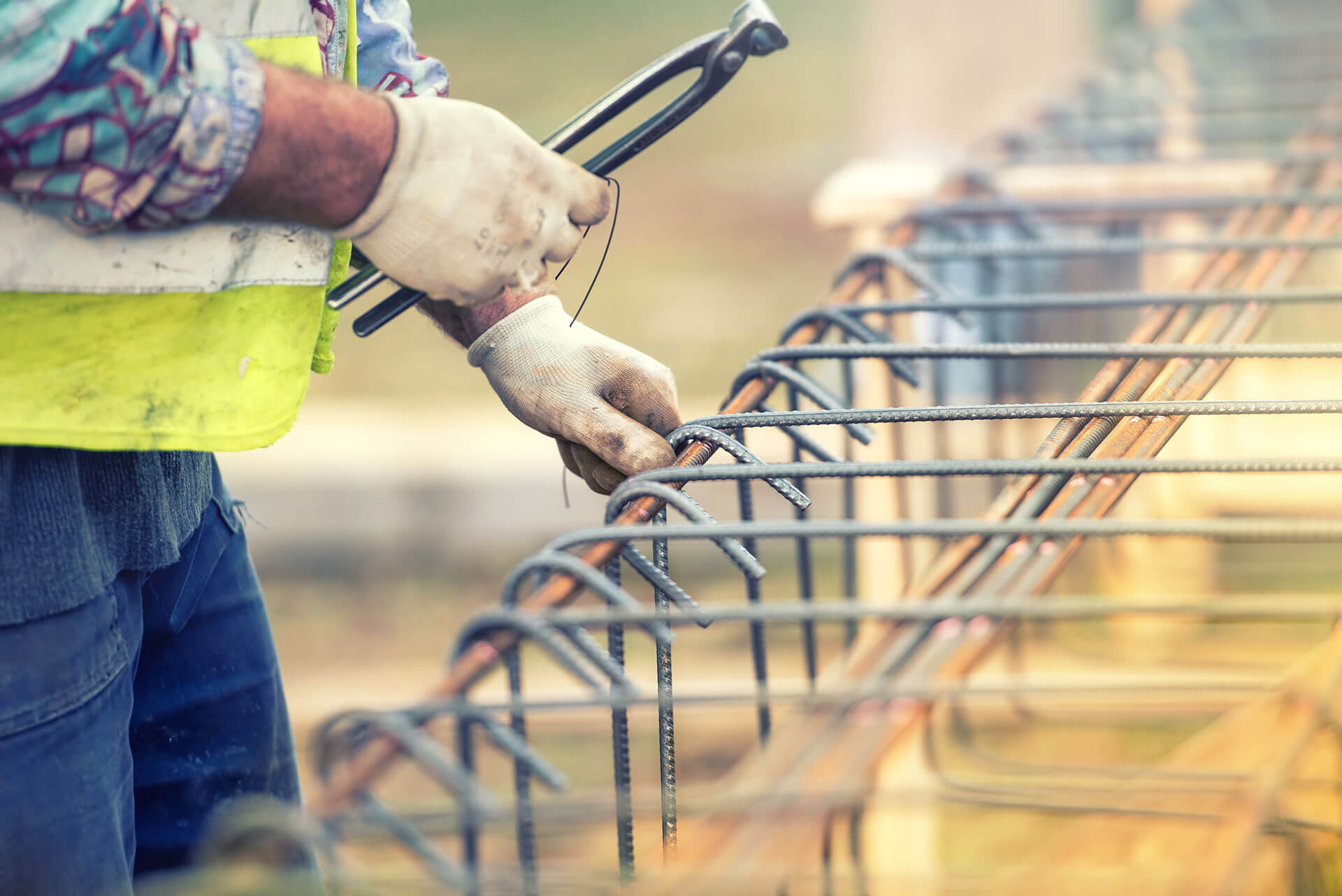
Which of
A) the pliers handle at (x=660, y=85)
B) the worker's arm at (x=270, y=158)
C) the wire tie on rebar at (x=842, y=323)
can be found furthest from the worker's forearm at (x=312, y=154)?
the wire tie on rebar at (x=842, y=323)

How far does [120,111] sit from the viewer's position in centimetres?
87

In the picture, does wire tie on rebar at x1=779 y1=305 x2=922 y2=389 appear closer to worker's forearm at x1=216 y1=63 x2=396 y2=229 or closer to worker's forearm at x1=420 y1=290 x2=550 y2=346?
worker's forearm at x1=420 y1=290 x2=550 y2=346

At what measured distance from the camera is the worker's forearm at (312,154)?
0.94m

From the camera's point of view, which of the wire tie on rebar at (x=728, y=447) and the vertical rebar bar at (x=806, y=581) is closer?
the wire tie on rebar at (x=728, y=447)

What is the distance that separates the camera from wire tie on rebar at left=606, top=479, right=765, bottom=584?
0.97 m

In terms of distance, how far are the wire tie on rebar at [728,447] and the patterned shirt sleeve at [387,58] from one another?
47 cm

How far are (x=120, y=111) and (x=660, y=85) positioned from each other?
0.49m

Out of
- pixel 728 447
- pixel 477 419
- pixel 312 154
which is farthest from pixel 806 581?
pixel 477 419

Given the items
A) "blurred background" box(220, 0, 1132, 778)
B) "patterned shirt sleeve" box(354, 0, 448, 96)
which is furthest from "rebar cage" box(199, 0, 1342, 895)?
"blurred background" box(220, 0, 1132, 778)

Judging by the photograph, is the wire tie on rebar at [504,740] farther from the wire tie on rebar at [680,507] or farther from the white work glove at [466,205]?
the white work glove at [466,205]

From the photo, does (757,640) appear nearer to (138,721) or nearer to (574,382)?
(574,382)

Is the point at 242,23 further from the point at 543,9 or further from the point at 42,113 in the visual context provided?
the point at 543,9

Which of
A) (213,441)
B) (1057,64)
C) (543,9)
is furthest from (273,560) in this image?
(543,9)

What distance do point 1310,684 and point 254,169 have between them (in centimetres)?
80
